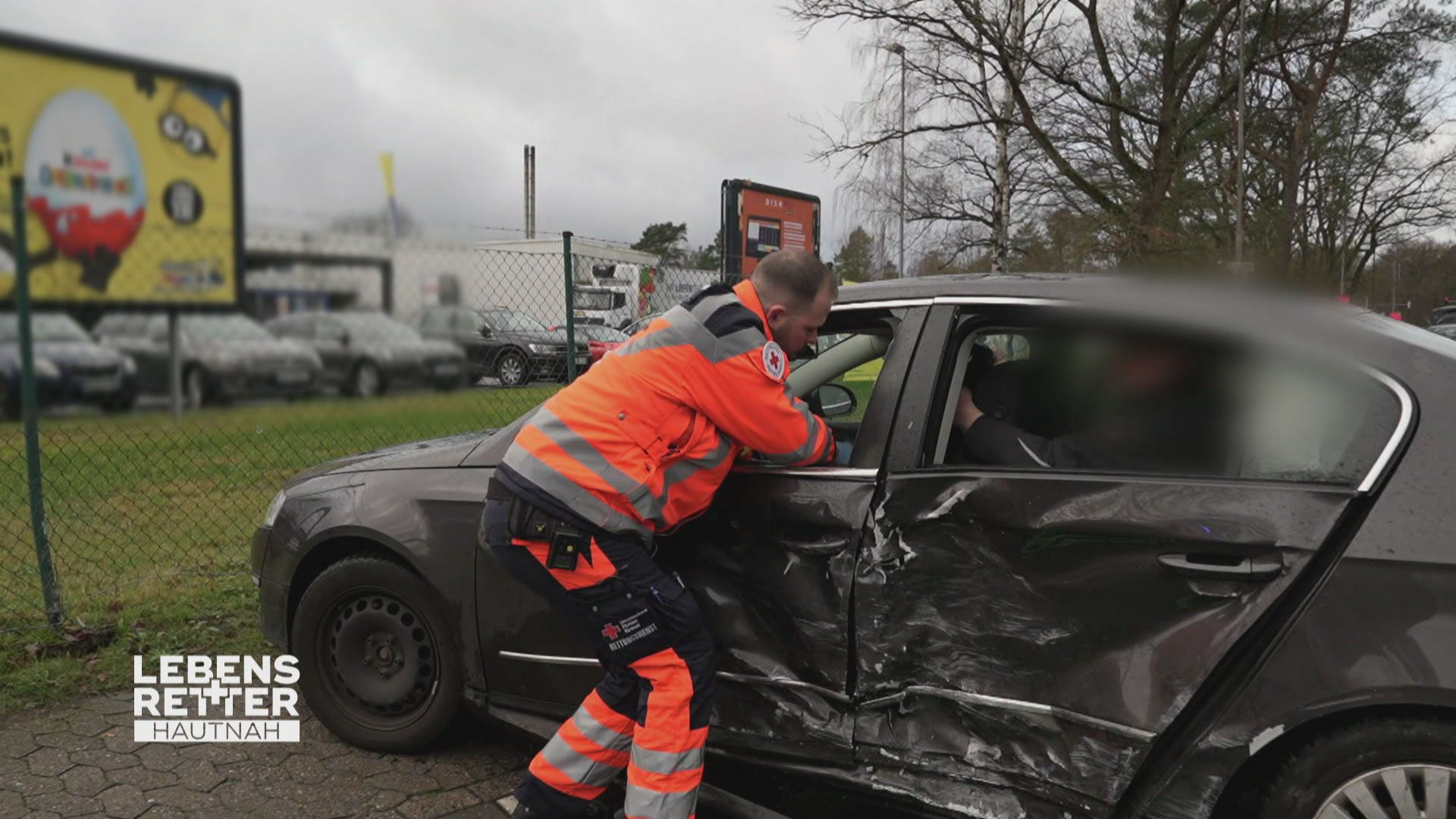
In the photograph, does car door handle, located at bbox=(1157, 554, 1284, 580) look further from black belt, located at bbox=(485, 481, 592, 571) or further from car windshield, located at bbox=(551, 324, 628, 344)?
car windshield, located at bbox=(551, 324, 628, 344)

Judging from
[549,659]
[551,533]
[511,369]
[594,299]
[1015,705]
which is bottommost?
[549,659]

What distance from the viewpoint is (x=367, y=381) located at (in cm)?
138

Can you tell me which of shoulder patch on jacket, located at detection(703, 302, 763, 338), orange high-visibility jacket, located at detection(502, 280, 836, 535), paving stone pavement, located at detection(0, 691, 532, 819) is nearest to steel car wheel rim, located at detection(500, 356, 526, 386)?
orange high-visibility jacket, located at detection(502, 280, 836, 535)

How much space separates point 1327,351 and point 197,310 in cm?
222

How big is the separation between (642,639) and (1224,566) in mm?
1357

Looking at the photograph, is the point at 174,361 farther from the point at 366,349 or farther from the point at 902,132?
the point at 902,132

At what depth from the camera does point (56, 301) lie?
1021mm

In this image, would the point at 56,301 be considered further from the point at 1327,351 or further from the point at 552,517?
the point at 1327,351

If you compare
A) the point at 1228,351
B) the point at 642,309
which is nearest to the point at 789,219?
the point at 642,309

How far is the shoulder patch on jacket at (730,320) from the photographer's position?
2312 millimetres

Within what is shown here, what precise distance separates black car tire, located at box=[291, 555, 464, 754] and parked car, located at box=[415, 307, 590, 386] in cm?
81

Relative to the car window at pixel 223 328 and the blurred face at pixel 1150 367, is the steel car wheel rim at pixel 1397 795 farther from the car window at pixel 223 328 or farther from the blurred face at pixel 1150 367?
Result: the car window at pixel 223 328

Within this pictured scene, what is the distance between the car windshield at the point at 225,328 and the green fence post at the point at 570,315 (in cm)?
379

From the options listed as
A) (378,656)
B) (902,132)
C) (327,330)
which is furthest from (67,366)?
(902,132)
